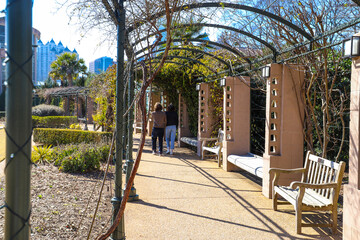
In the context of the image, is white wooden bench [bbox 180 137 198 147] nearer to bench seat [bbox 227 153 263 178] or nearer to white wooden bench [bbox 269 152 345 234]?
bench seat [bbox 227 153 263 178]

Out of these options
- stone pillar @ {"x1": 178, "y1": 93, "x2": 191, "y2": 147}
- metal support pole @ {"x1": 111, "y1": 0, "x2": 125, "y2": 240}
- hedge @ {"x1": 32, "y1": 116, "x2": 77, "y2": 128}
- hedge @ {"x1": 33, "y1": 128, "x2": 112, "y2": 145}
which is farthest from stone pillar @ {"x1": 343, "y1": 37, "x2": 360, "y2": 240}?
→ hedge @ {"x1": 32, "y1": 116, "x2": 77, "y2": 128}

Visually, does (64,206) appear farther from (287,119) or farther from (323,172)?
(287,119)

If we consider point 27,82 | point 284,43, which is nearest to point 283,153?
point 284,43

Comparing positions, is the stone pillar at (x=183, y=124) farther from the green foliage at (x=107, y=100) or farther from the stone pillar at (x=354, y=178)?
the stone pillar at (x=354, y=178)

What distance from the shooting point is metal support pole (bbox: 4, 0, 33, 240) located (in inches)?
53.7

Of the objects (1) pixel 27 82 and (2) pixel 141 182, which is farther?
(2) pixel 141 182

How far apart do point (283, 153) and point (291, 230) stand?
169cm

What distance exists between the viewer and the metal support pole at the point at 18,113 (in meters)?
1.36

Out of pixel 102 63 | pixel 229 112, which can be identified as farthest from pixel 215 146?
pixel 102 63

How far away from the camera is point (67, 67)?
32.5 meters

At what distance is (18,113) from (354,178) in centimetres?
302

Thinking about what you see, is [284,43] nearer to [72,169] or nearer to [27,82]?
[72,169]

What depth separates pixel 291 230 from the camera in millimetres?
3809

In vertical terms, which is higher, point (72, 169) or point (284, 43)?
point (284, 43)
